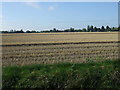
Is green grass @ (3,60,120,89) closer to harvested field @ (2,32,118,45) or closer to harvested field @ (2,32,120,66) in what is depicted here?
harvested field @ (2,32,120,66)

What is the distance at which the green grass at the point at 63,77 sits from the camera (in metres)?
6.75

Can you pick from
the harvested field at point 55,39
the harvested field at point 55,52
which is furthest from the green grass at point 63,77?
the harvested field at point 55,39

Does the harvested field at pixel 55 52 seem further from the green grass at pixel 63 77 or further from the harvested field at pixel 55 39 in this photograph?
the harvested field at pixel 55 39

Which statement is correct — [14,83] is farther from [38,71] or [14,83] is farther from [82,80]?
[82,80]

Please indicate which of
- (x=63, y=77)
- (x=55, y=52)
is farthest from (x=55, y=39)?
(x=63, y=77)

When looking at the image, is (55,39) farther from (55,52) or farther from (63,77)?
(63,77)

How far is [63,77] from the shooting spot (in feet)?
23.1

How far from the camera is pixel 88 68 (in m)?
7.70

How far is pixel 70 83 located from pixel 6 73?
218 centimetres

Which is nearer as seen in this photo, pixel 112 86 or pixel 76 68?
pixel 112 86

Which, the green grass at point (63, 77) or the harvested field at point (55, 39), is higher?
the harvested field at point (55, 39)

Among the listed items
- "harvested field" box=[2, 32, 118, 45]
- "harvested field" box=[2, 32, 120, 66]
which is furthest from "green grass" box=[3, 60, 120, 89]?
"harvested field" box=[2, 32, 118, 45]

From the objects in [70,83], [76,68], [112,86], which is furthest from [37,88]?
[112,86]

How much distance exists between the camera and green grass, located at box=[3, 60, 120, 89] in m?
6.75
